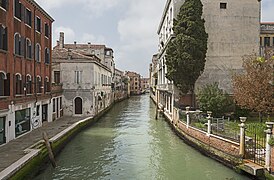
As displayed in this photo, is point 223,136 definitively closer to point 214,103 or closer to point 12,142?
point 214,103

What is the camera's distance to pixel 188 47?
20312 millimetres

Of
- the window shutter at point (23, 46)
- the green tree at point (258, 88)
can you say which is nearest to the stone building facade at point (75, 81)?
the window shutter at point (23, 46)

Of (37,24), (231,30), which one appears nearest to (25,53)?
(37,24)

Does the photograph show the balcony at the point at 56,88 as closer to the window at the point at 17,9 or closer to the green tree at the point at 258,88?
the window at the point at 17,9

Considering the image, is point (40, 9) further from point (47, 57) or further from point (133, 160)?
point (133, 160)

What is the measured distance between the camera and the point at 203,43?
20.8 metres

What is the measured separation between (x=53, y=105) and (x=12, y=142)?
8447mm

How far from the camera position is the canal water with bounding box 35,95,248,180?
408 inches

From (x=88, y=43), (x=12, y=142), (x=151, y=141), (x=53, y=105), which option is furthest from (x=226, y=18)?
(x=88, y=43)

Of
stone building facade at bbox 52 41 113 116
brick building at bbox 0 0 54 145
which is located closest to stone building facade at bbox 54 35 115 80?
stone building facade at bbox 52 41 113 116

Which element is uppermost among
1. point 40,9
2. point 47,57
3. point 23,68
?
point 40,9

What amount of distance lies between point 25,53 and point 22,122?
3.86 m

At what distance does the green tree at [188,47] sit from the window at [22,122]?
11.0 meters

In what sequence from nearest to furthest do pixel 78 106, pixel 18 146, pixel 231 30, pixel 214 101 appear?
1. pixel 18 146
2. pixel 214 101
3. pixel 231 30
4. pixel 78 106
